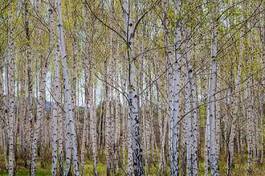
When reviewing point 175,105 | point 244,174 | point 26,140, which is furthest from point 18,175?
point 175,105

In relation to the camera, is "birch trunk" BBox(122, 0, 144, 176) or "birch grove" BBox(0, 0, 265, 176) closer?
"birch trunk" BBox(122, 0, 144, 176)

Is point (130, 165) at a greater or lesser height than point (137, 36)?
lesser

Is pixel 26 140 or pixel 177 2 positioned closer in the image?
pixel 177 2

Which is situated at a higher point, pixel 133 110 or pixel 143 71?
pixel 143 71

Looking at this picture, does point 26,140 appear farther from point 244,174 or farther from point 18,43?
point 244,174

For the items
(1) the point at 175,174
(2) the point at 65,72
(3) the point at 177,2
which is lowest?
(1) the point at 175,174

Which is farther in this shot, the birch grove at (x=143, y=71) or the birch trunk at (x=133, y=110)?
the birch grove at (x=143, y=71)

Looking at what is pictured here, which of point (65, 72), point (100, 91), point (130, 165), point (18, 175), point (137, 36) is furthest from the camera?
point (100, 91)

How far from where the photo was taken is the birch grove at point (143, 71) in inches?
352

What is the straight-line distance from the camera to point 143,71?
13.9m

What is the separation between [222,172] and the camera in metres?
19.2

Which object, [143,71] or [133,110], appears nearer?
[133,110]

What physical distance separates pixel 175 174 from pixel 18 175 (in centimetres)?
1129

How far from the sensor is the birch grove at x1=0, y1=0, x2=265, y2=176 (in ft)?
29.3
